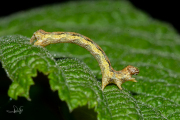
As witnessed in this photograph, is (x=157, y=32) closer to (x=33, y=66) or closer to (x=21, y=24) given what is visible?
(x=21, y=24)

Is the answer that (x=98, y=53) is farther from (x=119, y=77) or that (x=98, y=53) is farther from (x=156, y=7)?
(x=156, y=7)

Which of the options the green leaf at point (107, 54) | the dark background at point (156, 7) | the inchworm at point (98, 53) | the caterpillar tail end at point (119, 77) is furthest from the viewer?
the dark background at point (156, 7)

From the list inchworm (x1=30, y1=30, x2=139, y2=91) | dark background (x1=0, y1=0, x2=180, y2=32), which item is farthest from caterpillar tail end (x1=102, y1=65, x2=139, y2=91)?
dark background (x1=0, y1=0, x2=180, y2=32)

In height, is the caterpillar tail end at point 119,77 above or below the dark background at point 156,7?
below

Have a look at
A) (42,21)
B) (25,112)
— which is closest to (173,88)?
(25,112)

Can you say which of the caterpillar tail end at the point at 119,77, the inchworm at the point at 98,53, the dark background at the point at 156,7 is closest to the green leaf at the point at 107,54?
the caterpillar tail end at the point at 119,77

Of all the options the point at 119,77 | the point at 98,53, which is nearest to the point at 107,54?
the point at 98,53

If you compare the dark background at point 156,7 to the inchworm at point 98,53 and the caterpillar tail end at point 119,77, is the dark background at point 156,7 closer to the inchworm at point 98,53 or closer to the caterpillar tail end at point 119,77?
the inchworm at point 98,53

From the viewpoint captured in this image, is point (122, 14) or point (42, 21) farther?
point (122, 14)

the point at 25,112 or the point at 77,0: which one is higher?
the point at 77,0
